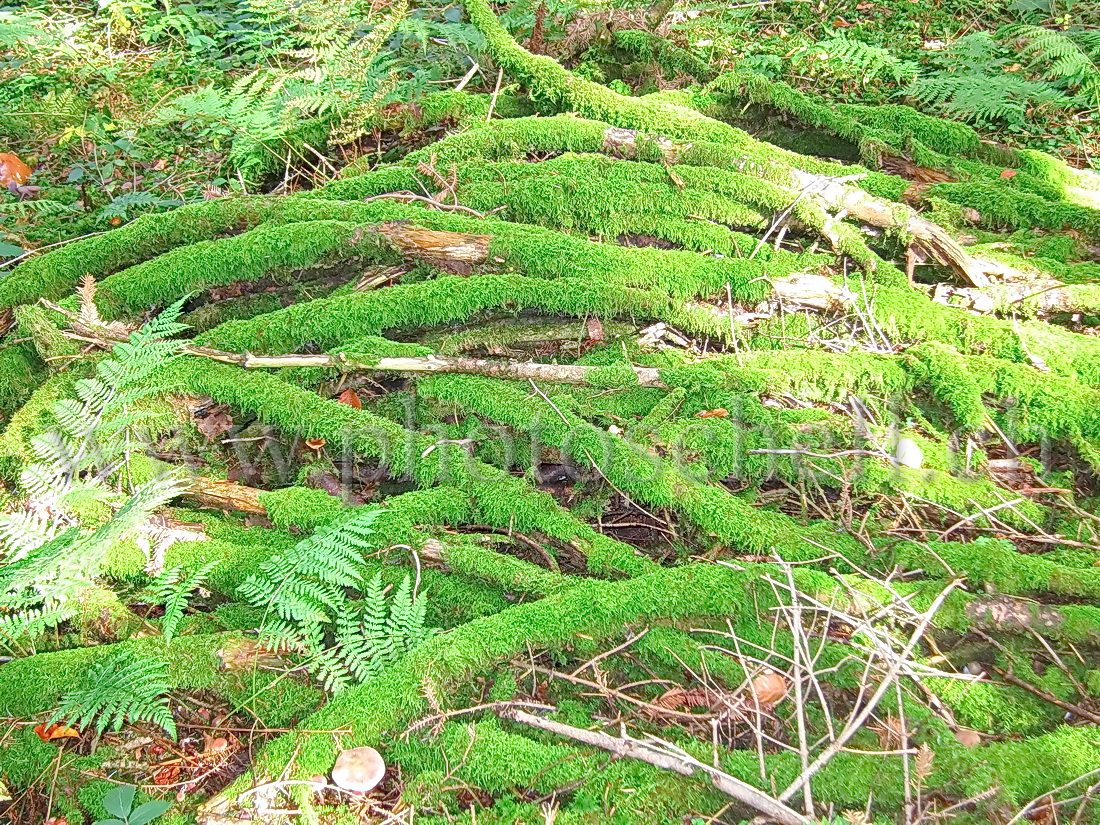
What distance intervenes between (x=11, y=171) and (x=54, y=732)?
449 cm

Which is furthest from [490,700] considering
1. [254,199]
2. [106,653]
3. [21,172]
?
[21,172]

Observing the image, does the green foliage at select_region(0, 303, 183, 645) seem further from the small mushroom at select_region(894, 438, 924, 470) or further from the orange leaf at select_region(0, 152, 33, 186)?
the small mushroom at select_region(894, 438, 924, 470)

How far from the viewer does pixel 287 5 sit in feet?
16.3

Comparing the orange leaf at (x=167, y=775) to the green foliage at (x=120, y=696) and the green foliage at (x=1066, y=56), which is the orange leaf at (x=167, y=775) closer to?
the green foliage at (x=120, y=696)

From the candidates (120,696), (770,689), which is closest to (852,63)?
(770,689)

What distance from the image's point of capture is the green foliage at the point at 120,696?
90.9 inches

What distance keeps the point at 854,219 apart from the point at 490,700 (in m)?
3.41

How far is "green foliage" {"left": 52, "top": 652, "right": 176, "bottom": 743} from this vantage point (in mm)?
2309

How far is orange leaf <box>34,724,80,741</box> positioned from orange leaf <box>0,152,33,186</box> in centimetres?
438

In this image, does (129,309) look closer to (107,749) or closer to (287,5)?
(107,749)

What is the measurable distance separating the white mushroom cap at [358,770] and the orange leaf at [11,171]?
16.8 feet

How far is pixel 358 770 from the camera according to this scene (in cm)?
221

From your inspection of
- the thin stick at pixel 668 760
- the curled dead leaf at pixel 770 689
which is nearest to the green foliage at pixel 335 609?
the thin stick at pixel 668 760

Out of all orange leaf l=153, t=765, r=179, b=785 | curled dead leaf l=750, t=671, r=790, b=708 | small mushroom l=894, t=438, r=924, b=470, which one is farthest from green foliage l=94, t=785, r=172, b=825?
small mushroom l=894, t=438, r=924, b=470
